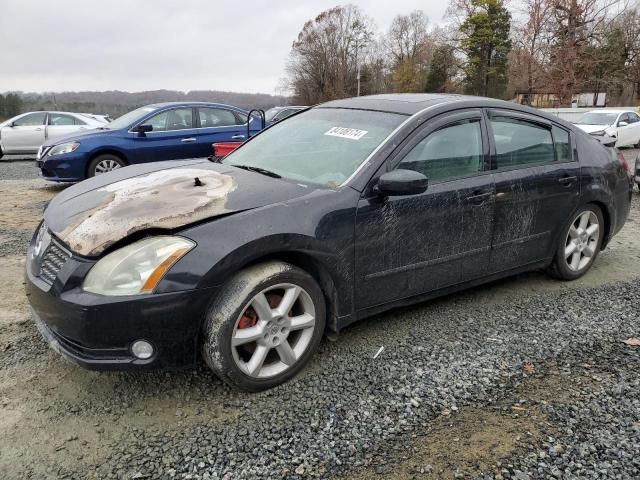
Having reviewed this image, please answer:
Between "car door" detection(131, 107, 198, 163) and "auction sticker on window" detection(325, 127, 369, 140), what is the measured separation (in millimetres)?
5624

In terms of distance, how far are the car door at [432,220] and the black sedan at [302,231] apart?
10mm

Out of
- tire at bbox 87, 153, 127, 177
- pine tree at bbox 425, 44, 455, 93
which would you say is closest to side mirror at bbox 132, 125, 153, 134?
tire at bbox 87, 153, 127, 177

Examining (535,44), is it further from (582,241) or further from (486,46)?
(582,241)

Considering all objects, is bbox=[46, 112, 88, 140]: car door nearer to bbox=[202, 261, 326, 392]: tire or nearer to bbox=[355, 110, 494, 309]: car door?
bbox=[355, 110, 494, 309]: car door

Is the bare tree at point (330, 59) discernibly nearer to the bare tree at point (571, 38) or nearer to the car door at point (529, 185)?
the bare tree at point (571, 38)

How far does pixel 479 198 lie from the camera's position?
329cm

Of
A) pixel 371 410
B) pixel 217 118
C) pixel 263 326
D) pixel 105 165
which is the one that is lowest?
pixel 371 410

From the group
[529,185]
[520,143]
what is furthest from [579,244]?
[520,143]

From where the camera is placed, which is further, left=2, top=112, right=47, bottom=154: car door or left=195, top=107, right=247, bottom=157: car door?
left=2, top=112, right=47, bottom=154: car door

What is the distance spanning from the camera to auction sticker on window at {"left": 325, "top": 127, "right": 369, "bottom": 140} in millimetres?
3178

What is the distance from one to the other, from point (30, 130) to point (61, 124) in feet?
2.49

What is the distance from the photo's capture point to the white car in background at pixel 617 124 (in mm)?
15117

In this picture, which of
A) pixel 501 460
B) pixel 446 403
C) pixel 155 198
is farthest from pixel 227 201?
pixel 501 460

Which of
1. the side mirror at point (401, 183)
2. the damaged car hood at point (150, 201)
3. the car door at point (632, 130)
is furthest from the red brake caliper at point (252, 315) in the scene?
the car door at point (632, 130)
